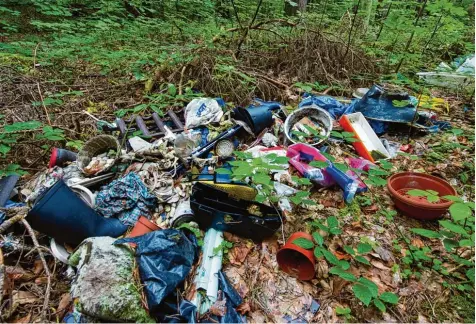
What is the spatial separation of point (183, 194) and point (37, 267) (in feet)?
3.76

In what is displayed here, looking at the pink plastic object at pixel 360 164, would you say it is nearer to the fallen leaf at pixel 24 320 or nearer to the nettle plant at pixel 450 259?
the nettle plant at pixel 450 259

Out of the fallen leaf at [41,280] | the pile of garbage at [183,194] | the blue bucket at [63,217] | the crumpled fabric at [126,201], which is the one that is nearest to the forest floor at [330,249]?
the fallen leaf at [41,280]

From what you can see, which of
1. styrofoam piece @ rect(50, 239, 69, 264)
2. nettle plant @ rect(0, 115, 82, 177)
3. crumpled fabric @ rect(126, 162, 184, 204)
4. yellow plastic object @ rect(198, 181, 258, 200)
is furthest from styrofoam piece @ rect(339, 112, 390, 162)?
nettle plant @ rect(0, 115, 82, 177)

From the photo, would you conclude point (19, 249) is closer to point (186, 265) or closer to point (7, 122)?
point (186, 265)

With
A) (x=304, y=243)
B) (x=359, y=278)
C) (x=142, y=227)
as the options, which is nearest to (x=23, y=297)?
(x=142, y=227)

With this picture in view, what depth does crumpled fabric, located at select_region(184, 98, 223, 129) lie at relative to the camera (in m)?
3.29

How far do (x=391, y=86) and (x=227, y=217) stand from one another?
12.1 feet

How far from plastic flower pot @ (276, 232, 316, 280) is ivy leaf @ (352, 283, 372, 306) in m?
0.36

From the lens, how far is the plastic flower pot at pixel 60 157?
2674mm

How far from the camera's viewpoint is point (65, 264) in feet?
6.14

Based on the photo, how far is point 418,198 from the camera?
7.59ft

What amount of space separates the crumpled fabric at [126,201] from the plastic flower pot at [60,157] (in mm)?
701

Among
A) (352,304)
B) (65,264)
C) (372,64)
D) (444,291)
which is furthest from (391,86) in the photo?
(65,264)

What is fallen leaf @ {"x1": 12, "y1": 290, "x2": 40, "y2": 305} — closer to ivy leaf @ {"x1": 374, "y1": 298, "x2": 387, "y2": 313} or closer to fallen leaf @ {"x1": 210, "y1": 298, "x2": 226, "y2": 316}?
fallen leaf @ {"x1": 210, "y1": 298, "x2": 226, "y2": 316}
